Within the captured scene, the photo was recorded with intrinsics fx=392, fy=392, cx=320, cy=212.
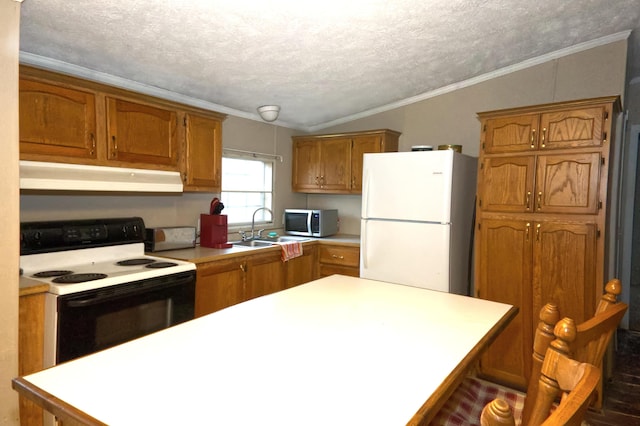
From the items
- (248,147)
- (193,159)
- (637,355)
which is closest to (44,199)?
(193,159)

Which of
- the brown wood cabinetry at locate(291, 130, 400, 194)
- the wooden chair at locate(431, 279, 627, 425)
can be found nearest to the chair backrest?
the wooden chair at locate(431, 279, 627, 425)

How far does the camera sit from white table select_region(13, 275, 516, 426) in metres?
0.80

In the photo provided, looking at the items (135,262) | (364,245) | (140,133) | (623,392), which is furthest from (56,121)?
(623,392)

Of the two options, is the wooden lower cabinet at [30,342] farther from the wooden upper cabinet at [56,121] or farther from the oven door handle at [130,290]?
the wooden upper cabinet at [56,121]

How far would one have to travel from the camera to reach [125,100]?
8.34 feet

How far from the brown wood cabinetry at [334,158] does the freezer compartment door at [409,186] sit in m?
0.61

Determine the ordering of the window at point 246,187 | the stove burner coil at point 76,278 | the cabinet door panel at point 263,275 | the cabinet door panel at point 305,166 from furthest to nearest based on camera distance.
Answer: the cabinet door panel at point 305,166 < the window at point 246,187 < the cabinet door panel at point 263,275 < the stove burner coil at point 76,278

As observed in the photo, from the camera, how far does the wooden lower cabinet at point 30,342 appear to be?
1.85 metres

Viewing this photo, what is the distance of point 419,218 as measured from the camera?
2980 millimetres

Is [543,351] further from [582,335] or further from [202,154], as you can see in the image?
[202,154]

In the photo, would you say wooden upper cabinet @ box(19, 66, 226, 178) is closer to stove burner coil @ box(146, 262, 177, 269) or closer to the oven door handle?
stove burner coil @ box(146, 262, 177, 269)

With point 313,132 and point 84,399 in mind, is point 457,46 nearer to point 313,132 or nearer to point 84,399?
point 313,132

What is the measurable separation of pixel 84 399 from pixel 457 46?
2.95 m

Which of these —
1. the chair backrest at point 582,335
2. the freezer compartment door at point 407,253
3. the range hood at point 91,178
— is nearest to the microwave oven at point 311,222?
the freezer compartment door at point 407,253
